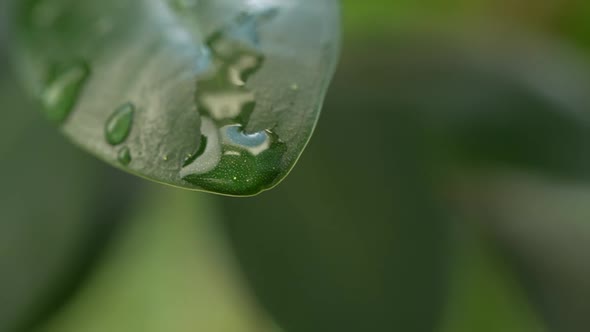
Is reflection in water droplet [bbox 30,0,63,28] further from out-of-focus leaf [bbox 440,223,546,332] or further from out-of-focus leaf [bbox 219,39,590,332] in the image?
out-of-focus leaf [bbox 440,223,546,332]

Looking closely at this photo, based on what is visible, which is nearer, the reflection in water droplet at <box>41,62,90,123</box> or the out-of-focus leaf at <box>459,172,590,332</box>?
the reflection in water droplet at <box>41,62,90,123</box>

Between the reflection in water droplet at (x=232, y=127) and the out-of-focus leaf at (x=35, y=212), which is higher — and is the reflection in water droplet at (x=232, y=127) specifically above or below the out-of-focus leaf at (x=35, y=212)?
above

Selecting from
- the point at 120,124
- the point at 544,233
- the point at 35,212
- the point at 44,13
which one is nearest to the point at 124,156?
the point at 120,124

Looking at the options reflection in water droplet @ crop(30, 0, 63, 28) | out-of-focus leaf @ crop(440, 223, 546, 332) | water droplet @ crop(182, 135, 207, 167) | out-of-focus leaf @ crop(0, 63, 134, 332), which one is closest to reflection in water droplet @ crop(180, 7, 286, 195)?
water droplet @ crop(182, 135, 207, 167)

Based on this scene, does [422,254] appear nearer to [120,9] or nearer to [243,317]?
[243,317]

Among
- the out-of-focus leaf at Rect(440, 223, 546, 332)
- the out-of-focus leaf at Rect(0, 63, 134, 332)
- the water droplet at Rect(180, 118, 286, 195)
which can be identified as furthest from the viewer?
the out-of-focus leaf at Rect(440, 223, 546, 332)

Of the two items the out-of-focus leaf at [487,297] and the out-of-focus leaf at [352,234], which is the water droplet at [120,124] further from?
the out-of-focus leaf at [487,297]


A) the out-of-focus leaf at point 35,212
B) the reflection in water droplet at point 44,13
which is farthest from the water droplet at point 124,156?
the out-of-focus leaf at point 35,212

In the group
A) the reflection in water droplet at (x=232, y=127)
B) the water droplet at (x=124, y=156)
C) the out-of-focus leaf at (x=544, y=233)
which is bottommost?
the water droplet at (x=124, y=156)
